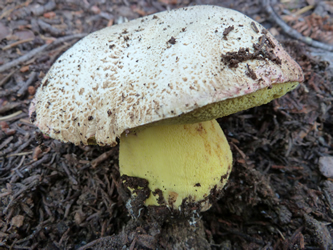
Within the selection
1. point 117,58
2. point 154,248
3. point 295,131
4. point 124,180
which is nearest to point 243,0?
point 295,131

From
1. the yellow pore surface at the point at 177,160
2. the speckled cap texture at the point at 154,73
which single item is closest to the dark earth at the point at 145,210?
the yellow pore surface at the point at 177,160

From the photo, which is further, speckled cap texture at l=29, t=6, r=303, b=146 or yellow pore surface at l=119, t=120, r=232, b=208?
yellow pore surface at l=119, t=120, r=232, b=208

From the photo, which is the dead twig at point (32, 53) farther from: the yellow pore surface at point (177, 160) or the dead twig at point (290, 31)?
the dead twig at point (290, 31)

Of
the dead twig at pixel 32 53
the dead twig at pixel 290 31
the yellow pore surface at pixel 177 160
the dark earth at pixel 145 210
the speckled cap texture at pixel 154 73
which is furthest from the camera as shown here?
the dead twig at pixel 290 31

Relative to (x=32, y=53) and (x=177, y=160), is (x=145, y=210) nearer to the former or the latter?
(x=177, y=160)

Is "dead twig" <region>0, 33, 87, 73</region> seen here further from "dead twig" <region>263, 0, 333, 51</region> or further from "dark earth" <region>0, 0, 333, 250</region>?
"dead twig" <region>263, 0, 333, 51</region>

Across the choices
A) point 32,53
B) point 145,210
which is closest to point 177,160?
point 145,210

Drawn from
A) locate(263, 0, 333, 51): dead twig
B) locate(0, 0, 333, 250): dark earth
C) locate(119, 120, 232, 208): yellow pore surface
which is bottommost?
locate(0, 0, 333, 250): dark earth

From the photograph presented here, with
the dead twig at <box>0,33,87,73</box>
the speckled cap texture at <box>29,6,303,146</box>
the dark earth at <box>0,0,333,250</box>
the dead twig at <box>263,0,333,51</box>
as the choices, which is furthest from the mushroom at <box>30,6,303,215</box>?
the dead twig at <box>263,0,333,51</box>
